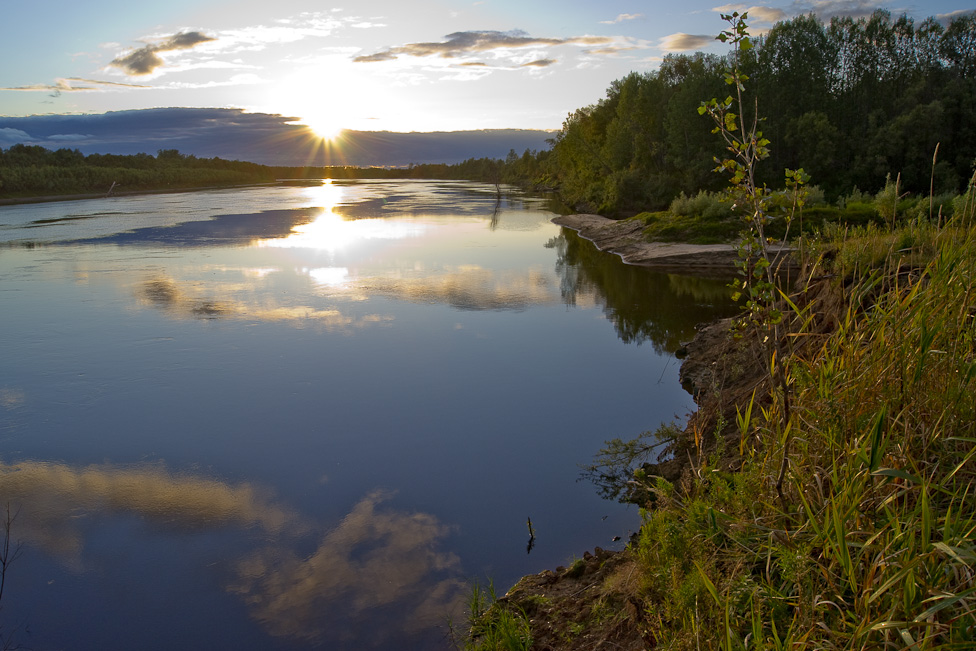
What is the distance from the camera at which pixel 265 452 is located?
8750mm

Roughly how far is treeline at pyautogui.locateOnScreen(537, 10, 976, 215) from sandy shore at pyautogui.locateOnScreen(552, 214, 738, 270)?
12.0m

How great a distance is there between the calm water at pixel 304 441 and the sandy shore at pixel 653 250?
2846 millimetres

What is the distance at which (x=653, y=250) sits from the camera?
84.1ft

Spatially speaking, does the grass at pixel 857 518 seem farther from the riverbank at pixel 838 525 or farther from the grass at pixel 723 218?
the grass at pixel 723 218

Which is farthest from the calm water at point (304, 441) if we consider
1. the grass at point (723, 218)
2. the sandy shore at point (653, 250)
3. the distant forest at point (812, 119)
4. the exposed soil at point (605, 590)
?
the distant forest at point (812, 119)

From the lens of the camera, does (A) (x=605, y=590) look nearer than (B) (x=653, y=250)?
Yes

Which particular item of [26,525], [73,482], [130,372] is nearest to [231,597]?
[26,525]

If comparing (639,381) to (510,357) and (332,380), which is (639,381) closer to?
(510,357)

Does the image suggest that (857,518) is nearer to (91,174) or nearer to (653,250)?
(653,250)

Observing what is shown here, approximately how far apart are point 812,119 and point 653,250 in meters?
23.8

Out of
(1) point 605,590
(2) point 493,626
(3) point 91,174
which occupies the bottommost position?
(2) point 493,626

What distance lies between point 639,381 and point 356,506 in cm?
604

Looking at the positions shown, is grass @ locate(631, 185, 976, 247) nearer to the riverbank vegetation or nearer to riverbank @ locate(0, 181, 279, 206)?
the riverbank vegetation

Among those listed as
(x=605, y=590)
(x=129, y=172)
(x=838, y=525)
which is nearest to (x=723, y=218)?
(x=605, y=590)
